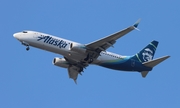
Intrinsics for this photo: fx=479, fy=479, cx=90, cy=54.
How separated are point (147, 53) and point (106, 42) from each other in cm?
1140

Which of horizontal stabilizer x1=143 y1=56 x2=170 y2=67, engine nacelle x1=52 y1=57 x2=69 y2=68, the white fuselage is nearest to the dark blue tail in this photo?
horizontal stabilizer x1=143 y1=56 x2=170 y2=67

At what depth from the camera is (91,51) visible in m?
65.0

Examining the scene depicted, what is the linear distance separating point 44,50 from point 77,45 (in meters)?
4.63

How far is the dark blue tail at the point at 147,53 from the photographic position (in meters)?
70.4

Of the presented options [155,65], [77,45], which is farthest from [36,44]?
[155,65]

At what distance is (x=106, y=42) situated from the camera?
6312 cm

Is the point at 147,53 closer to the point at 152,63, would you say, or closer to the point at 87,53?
the point at 152,63

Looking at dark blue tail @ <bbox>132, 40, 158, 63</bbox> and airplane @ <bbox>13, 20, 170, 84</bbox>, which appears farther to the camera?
dark blue tail @ <bbox>132, 40, 158, 63</bbox>

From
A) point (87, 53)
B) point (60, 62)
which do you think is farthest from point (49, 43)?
point (60, 62)

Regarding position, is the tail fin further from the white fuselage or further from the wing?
the white fuselage

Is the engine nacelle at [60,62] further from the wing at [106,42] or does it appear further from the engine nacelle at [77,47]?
the wing at [106,42]

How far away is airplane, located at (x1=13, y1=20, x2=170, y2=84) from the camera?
2519 inches

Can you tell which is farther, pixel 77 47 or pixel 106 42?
pixel 77 47

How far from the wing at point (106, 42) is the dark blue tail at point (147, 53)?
7.28 meters
